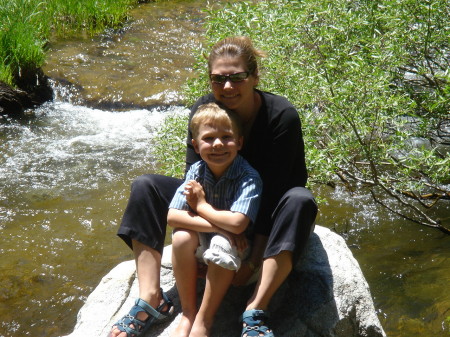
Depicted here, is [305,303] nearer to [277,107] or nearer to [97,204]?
[277,107]

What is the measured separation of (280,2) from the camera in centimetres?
581

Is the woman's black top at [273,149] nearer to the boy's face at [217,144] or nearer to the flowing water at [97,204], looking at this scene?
the boy's face at [217,144]

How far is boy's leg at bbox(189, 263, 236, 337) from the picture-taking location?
127 inches

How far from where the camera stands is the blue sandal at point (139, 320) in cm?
334

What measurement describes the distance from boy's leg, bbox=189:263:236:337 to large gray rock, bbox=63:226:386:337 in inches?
7.0

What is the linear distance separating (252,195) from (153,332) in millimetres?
965

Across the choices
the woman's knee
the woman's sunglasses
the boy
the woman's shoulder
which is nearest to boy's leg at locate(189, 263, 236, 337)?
the boy

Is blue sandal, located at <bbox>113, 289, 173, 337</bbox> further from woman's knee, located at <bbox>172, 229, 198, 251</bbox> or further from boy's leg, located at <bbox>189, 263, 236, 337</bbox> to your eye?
woman's knee, located at <bbox>172, 229, 198, 251</bbox>

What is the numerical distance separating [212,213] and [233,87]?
72 cm

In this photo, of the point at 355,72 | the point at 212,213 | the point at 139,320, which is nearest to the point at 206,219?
the point at 212,213

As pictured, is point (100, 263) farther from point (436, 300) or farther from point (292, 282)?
point (436, 300)

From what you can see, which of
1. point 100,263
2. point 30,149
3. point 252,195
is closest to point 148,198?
point 252,195

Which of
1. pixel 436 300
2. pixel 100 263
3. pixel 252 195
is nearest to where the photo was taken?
pixel 252 195

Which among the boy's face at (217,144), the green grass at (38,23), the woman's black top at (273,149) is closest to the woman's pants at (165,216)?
the woman's black top at (273,149)
